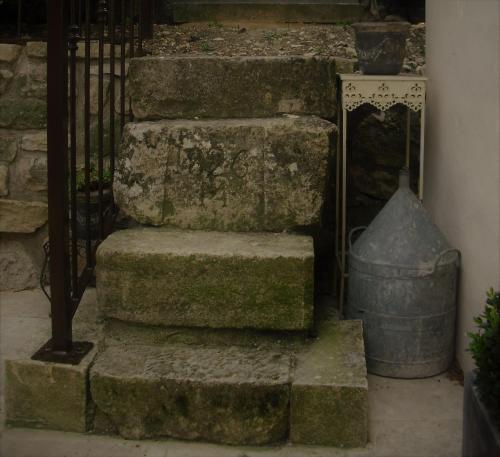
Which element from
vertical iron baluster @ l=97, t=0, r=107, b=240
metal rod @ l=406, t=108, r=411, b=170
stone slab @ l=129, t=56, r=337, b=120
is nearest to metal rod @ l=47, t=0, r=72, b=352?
vertical iron baluster @ l=97, t=0, r=107, b=240

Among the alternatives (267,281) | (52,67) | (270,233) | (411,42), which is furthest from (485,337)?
(411,42)

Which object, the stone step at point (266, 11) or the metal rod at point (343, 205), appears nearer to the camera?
the metal rod at point (343, 205)

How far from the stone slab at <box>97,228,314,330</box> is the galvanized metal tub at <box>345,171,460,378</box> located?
435 millimetres

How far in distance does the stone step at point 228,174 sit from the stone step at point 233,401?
0.73m

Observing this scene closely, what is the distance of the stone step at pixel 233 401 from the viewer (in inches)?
118

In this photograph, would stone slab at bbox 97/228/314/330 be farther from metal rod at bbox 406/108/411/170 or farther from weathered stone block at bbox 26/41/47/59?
weathered stone block at bbox 26/41/47/59

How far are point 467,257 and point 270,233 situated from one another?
34.0 inches

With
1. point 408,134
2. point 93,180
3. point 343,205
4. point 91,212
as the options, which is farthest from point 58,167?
point 408,134

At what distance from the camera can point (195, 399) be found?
9.93ft

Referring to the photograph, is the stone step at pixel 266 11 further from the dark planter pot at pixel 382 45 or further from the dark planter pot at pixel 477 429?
the dark planter pot at pixel 477 429

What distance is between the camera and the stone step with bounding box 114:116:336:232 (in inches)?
139

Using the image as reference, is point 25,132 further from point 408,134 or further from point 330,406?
point 330,406

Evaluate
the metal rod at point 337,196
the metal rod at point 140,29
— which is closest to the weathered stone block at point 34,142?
the metal rod at point 140,29

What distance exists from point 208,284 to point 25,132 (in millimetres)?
1814
